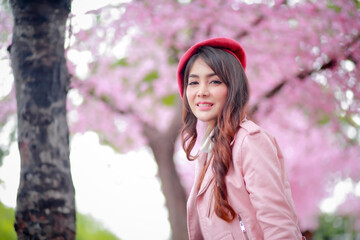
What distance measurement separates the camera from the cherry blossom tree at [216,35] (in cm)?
485

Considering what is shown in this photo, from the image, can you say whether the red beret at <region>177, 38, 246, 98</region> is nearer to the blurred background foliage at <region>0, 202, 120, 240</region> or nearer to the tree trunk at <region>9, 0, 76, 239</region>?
the tree trunk at <region>9, 0, 76, 239</region>

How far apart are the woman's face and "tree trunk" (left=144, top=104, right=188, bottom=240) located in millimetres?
3214

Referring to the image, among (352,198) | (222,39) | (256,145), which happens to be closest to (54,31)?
(222,39)

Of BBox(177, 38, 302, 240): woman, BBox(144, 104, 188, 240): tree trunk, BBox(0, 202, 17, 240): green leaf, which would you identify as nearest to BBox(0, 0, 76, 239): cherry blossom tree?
BBox(177, 38, 302, 240): woman

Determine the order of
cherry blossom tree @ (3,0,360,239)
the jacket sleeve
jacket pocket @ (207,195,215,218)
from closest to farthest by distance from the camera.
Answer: the jacket sleeve < jacket pocket @ (207,195,215,218) < cherry blossom tree @ (3,0,360,239)

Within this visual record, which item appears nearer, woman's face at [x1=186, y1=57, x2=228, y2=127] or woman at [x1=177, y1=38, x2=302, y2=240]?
woman at [x1=177, y1=38, x2=302, y2=240]

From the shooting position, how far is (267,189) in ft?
4.70

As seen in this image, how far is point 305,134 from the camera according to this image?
7242mm

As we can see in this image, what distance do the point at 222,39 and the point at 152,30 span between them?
3595 mm

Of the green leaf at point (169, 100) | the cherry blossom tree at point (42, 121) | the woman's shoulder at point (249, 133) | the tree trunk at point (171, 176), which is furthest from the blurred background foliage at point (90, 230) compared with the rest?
the woman's shoulder at point (249, 133)

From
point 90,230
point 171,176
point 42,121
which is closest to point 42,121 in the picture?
point 42,121

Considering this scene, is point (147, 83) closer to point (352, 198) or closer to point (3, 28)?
point (3, 28)

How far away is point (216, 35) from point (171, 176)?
2.29 m

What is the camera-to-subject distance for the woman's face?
181 centimetres
